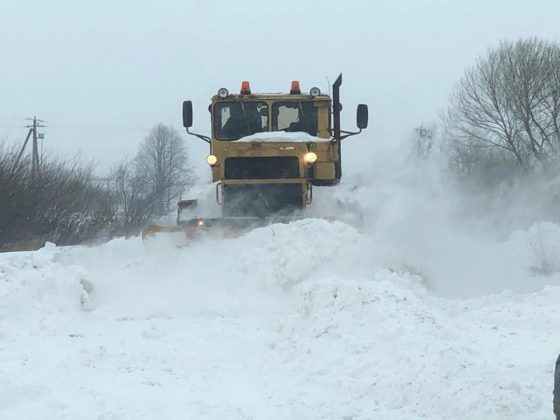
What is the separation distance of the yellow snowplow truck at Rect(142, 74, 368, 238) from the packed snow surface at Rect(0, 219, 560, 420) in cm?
152

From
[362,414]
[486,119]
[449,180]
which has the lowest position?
[362,414]

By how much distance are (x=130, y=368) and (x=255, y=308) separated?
242 cm

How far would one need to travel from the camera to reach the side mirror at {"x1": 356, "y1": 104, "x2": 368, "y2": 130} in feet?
34.8

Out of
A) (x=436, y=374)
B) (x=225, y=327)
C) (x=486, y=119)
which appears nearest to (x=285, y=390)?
(x=436, y=374)

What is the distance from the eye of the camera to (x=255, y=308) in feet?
25.3

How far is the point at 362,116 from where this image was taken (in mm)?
10625

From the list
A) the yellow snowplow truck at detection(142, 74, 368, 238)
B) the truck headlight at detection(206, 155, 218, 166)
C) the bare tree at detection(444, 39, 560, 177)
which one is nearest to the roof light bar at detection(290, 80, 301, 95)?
the yellow snowplow truck at detection(142, 74, 368, 238)

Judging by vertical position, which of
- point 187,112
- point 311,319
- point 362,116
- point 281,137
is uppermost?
point 187,112

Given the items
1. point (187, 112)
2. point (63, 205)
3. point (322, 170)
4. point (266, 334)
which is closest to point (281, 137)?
point (322, 170)

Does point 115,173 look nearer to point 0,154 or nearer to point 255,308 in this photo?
point 0,154

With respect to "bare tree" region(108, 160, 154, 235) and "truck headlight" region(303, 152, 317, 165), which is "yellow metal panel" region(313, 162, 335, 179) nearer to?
"truck headlight" region(303, 152, 317, 165)

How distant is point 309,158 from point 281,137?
54cm

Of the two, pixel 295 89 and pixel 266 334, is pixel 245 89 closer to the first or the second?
pixel 295 89

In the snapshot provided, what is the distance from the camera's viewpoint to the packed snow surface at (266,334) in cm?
462
